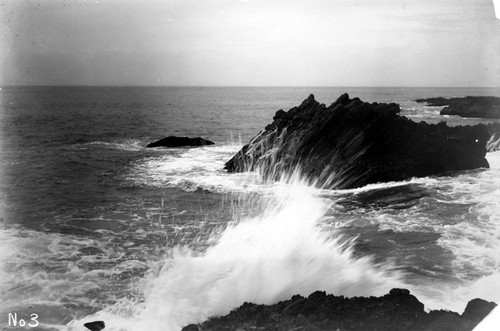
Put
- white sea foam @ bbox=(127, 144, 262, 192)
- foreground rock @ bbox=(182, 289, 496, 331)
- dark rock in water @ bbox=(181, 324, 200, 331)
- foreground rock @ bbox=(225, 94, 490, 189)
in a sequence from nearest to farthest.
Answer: foreground rock @ bbox=(182, 289, 496, 331) < dark rock in water @ bbox=(181, 324, 200, 331) < white sea foam @ bbox=(127, 144, 262, 192) < foreground rock @ bbox=(225, 94, 490, 189)

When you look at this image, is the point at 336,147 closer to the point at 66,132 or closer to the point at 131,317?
the point at 131,317

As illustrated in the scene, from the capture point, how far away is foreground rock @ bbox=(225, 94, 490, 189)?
11969mm

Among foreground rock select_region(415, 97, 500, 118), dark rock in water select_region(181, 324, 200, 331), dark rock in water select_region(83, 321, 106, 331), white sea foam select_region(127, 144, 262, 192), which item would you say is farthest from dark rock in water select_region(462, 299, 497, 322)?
foreground rock select_region(415, 97, 500, 118)

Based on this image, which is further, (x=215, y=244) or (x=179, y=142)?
(x=179, y=142)

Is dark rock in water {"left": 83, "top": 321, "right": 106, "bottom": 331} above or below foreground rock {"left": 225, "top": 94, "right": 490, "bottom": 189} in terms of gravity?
below

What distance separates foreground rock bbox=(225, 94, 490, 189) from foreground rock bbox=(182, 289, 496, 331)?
20.7 ft

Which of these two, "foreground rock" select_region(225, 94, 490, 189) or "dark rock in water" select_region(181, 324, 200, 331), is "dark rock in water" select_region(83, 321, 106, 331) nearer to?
"dark rock in water" select_region(181, 324, 200, 331)

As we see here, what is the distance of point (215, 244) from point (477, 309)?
12.4 ft

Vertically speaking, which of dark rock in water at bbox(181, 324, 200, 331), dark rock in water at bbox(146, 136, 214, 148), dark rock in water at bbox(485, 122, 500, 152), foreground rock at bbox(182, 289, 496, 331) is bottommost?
dark rock in water at bbox(181, 324, 200, 331)

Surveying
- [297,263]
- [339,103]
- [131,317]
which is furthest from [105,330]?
[339,103]

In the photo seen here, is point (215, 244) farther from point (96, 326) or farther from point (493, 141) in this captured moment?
point (493, 141)

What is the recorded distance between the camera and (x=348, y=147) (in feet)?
41.5

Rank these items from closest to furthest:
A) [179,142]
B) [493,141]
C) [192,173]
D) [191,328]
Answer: [191,328]
[192,173]
[493,141]
[179,142]

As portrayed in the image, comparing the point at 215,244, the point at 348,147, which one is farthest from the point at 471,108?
the point at 215,244
